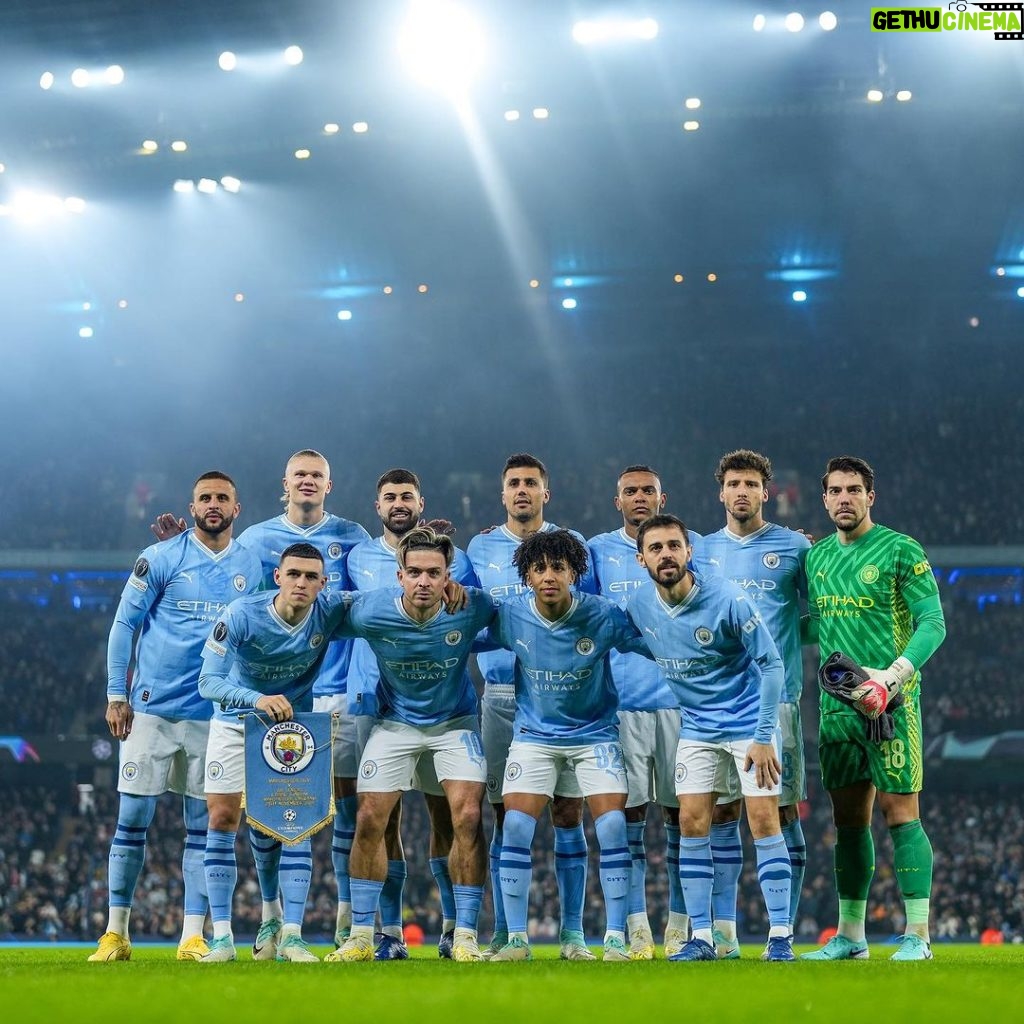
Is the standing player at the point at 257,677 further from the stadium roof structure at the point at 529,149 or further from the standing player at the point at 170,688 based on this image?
the stadium roof structure at the point at 529,149

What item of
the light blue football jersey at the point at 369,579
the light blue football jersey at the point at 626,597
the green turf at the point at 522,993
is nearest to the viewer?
the green turf at the point at 522,993

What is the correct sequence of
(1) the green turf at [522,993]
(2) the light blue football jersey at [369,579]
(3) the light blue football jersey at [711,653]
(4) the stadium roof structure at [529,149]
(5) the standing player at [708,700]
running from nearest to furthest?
1. (1) the green turf at [522,993]
2. (5) the standing player at [708,700]
3. (3) the light blue football jersey at [711,653]
4. (2) the light blue football jersey at [369,579]
5. (4) the stadium roof structure at [529,149]

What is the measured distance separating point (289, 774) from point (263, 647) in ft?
2.34

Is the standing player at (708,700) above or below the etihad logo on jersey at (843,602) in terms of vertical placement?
below

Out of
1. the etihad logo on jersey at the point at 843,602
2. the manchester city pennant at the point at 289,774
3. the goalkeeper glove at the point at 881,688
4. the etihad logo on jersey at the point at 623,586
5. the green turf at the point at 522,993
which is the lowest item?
the green turf at the point at 522,993

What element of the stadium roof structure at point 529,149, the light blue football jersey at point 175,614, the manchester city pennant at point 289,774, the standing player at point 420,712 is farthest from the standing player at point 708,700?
the stadium roof structure at point 529,149

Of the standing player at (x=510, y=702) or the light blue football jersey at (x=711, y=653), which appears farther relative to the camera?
the standing player at (x=510, y=702)

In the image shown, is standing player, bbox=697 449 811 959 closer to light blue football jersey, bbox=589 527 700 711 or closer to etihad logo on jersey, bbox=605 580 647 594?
light blue football jersey, bbox=589 527 700 711

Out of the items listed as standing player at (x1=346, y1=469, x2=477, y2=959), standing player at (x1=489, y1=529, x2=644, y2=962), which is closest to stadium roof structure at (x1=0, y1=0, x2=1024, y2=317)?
standing player at (x1=346, y1=469, x2=477, y2=959)

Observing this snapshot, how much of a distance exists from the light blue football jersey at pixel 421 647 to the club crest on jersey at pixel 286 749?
1.80 feet

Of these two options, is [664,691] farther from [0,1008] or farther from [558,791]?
[0,1008]

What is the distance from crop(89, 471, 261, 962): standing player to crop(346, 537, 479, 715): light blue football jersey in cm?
63

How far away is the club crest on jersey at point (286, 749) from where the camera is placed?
7039 millimetres

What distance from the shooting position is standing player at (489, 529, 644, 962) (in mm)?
6910
